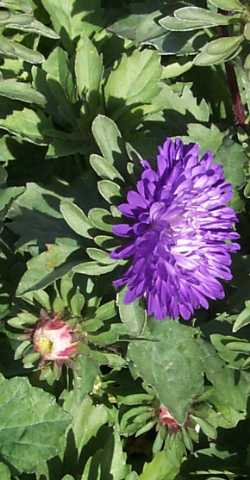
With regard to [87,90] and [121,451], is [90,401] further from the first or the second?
[87,90]

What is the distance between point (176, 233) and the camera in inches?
76.4

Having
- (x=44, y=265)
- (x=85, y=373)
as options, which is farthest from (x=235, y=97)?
(x=85, y=373)

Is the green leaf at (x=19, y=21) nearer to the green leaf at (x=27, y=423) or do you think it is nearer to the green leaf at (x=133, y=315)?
the green leaf at (x=133, y=315)

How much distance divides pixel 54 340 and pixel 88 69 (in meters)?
0.77

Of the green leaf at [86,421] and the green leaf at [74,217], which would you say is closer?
the green leaf at [74,217]

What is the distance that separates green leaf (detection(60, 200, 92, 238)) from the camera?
2.00 m

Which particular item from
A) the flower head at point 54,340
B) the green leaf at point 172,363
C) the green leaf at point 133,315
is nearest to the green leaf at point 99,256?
the green leaf at point 133,315

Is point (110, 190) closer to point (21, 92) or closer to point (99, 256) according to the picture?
point (99, 256)

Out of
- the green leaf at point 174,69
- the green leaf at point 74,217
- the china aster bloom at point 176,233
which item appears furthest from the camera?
the green leaf at point 174,69

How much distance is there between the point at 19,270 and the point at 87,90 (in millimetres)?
539

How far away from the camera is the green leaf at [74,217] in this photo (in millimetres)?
2002

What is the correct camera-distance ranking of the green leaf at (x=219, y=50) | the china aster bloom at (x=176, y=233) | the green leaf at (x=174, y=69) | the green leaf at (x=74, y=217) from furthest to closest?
the green leaf at (x=174, y=69), the green leaf at (x=219, y=50), the green leaf at (x=74, y=217), the china aster bloom at (x=176, y=233)

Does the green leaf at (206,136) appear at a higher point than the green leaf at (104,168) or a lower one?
lower

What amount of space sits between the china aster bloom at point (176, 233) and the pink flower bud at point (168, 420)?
481 millimetres
